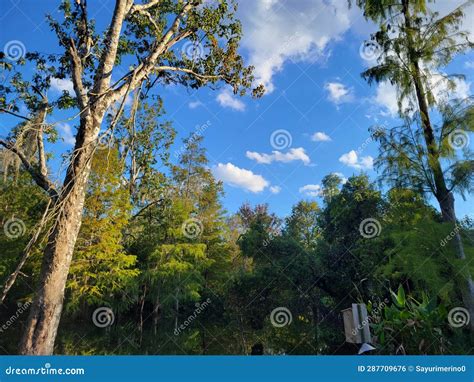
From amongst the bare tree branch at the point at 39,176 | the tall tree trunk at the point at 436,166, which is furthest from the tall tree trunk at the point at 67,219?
the tall tree trunk at the point at 436,166

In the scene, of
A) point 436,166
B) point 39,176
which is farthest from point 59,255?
point 436,166

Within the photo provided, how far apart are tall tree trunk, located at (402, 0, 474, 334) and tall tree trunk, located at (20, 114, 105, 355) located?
31.8 ft

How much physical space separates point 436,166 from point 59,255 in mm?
10868

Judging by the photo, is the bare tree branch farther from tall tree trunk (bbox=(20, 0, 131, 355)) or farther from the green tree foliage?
the green tree foliage

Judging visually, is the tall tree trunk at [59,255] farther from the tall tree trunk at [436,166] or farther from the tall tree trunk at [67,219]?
the tall tree trunk at [436,166]

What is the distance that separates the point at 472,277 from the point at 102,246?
13110 millimetres

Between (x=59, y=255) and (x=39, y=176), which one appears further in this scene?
(x=39, y=176)

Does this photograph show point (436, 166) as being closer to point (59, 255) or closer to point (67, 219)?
point (67, 219)

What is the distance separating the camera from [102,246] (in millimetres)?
14656

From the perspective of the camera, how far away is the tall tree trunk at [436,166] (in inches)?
373

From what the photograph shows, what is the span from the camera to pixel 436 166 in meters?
10.9

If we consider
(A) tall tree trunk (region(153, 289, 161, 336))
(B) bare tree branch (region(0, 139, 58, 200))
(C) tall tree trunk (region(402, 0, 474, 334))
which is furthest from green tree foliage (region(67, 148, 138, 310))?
(C) tall tree trunk (region(402, 0, 474, 334))

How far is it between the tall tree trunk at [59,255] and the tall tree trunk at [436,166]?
9.69 metres
